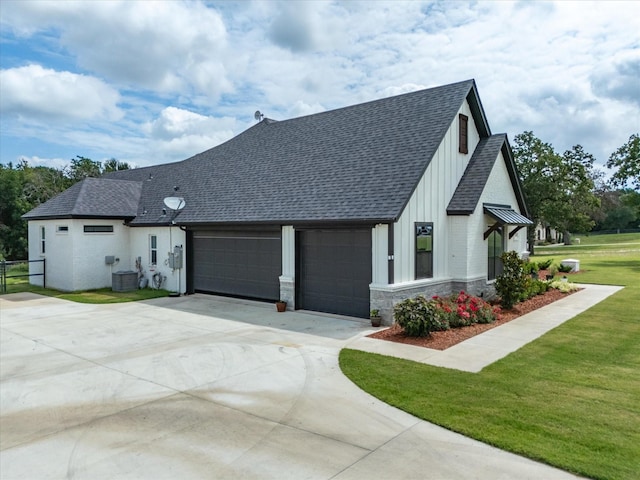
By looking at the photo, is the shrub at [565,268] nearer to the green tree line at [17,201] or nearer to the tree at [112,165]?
the green tree line at [17,201]

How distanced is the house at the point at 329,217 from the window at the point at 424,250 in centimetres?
3

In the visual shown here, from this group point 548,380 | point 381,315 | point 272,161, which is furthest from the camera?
point 272,161

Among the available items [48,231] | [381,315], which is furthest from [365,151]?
[48,231]

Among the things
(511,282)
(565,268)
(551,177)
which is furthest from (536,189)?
(511,282)

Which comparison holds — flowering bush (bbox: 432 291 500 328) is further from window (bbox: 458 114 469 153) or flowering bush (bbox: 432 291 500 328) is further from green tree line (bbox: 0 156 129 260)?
green tree line (bbox: 0 156 129 260)

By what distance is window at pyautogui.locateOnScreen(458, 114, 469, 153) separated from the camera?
14.2 metres

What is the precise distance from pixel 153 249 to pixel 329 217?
9.91m

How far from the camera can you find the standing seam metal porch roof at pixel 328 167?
12.2m

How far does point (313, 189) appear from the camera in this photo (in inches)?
543

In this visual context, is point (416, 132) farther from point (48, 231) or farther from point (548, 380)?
point (48, 231)

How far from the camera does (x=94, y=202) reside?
19.1 m

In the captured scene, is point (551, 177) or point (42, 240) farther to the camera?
point (551, 177)

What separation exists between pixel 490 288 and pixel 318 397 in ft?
33.9

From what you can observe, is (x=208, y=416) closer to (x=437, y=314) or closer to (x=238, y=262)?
(x=437, y=314)
